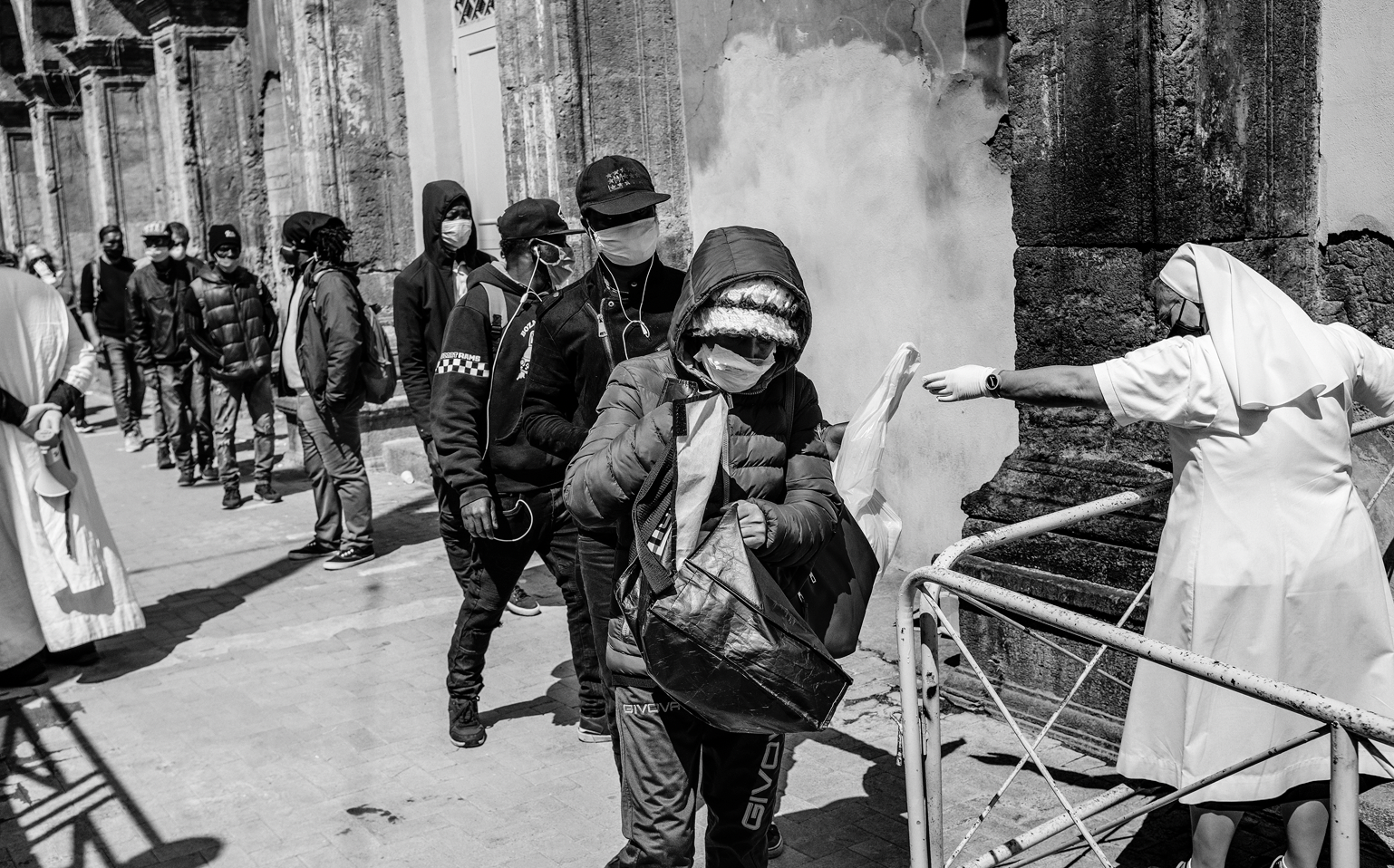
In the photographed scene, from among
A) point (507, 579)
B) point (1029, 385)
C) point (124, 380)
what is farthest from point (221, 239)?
point (1029, 385)

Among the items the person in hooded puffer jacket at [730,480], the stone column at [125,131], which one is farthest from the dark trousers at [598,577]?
the stone column at [125,131]

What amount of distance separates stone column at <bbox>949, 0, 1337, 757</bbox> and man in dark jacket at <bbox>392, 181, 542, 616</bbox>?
2.61 m

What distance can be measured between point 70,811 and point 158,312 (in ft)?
23.9

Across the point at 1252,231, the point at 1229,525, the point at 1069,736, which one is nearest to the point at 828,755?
the point at 1069,736

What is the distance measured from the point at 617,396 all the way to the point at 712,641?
713 mm

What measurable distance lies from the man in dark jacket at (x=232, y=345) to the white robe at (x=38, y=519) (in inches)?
149

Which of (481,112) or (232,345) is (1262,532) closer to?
(232,345)

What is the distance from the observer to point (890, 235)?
6.86 m

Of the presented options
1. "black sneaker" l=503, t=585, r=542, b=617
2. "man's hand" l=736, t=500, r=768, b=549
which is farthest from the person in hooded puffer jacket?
"black sneaker" l=503, t=585, r=542, b=617

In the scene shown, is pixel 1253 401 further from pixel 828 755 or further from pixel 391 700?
pixel 391 700

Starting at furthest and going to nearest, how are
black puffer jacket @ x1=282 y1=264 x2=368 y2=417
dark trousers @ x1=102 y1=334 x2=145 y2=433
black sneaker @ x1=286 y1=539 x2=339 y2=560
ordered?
dark trousers @ x1=102 y1=334 x2=145 y2=433
black sneaker @ x1=286 y1=539 x2=339 y2=560
black puffer jacket @ x1=282 y1=264 x2=368 y2=417

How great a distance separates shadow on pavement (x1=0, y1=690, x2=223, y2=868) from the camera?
4270 millimetres

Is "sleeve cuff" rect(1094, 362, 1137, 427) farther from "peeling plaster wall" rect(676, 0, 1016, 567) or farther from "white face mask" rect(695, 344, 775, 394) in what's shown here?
"peeling plaster wall" rect(676, 0, 1016, 567)

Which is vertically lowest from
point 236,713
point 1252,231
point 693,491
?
point 236,713
